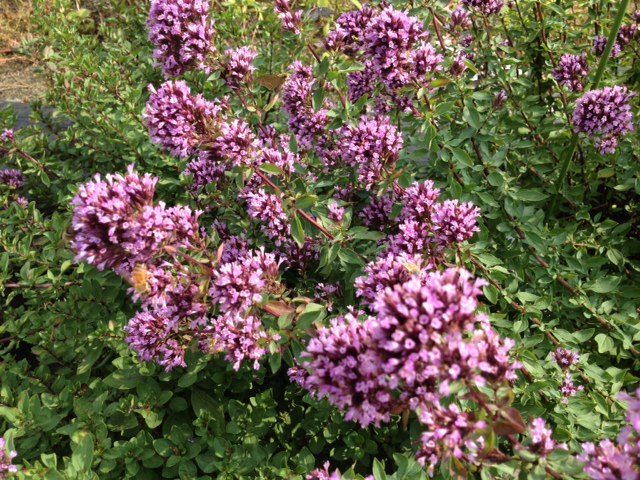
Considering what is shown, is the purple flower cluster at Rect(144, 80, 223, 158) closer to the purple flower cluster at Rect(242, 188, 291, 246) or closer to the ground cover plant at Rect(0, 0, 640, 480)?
the ground cover plant at Rect(0, 0, 640, 480)

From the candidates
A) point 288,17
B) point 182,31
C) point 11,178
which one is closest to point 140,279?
point 182,31

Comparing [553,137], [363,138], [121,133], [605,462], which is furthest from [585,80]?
[121,133]

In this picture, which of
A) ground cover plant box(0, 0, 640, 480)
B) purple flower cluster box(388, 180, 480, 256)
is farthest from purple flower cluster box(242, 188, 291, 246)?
purple flower cluster box(388, 180, 480, 256)

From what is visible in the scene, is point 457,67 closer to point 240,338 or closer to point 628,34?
point 628,34

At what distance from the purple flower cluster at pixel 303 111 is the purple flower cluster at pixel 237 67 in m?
0.28

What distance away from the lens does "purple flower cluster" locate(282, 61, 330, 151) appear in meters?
3.50

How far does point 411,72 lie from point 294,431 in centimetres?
228

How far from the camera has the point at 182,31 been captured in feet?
10.7

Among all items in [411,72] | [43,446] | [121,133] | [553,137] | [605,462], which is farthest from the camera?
[121,133]

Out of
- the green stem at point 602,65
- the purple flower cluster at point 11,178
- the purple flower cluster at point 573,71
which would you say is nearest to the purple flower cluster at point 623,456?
the green stem at point 602,65

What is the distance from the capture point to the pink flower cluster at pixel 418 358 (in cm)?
168

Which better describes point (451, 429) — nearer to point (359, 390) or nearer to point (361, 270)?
point (359, 390)

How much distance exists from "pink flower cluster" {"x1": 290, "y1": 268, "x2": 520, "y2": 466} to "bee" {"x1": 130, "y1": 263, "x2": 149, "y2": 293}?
0.79 meters

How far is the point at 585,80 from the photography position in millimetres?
3803
